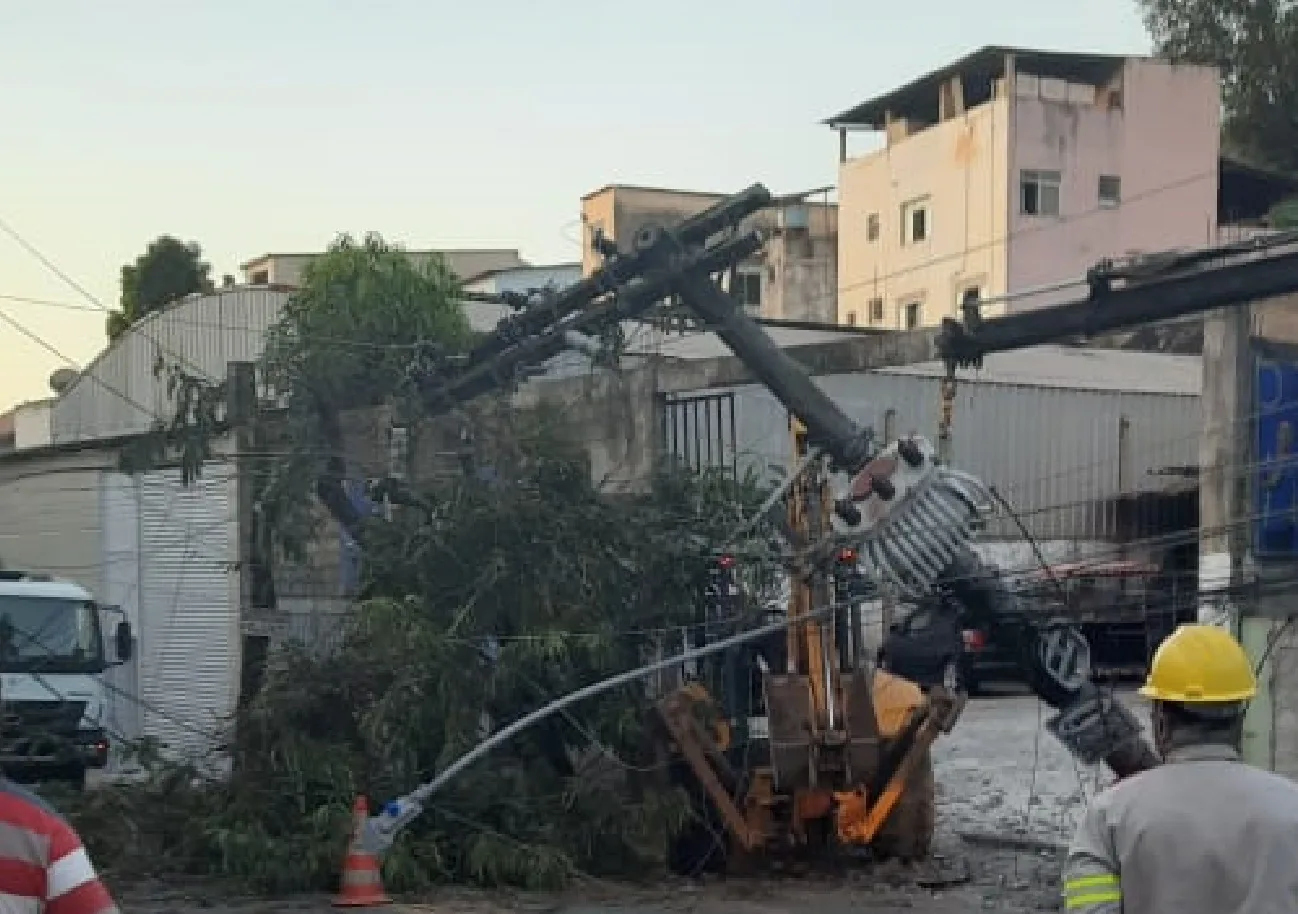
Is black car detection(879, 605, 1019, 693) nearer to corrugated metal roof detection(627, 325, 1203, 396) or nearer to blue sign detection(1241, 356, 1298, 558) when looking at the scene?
corrugated metal roof detection(627, 325, 1203, 396)

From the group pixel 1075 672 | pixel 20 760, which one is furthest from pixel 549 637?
pixel 20 760

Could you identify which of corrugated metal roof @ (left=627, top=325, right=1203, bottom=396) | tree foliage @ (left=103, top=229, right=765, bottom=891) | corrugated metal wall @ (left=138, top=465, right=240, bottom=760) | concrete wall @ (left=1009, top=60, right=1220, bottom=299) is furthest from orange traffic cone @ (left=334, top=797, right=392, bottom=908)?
concrete wall @ (left=1009, top=60, right=1220, bottom=299)

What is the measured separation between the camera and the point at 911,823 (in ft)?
37.3

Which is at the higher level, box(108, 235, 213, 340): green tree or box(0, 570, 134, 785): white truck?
box(108, 235, 213, 340): green tree

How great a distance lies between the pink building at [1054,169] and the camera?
4122 cm

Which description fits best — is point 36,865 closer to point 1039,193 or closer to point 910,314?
point 1039,193

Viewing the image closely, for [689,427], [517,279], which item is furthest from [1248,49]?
[689,427]

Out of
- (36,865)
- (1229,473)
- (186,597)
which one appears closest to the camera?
(36,865)

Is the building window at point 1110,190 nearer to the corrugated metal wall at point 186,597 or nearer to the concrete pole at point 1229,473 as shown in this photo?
the corrugated metal wall at point 186,597

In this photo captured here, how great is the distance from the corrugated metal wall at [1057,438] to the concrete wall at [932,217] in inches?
510

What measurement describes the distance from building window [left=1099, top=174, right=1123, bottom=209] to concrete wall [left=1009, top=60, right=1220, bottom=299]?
0.08m

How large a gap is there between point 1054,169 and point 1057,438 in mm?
16632

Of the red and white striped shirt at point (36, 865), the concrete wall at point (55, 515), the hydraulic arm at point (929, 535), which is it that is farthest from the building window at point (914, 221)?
the red and white striped shirt at point (36, 865)

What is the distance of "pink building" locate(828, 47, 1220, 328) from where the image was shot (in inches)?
1623
